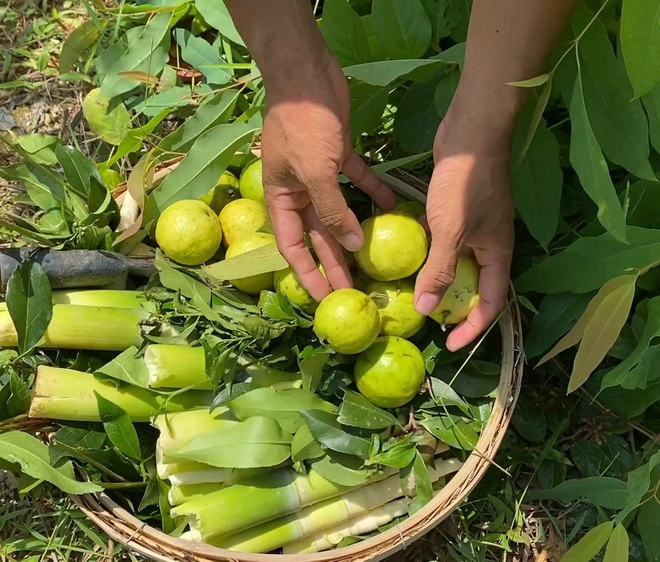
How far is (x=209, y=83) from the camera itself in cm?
174

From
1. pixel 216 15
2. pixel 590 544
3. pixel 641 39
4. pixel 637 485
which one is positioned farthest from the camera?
pixel 216 15

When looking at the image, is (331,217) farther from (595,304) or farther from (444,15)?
(444,15)

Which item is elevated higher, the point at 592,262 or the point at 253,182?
the point at 253,182

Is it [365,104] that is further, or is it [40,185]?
Result: [40,185]

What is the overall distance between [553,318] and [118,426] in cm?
87

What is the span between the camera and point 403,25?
1.31m

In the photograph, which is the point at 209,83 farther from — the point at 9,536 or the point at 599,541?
the point at 599,541

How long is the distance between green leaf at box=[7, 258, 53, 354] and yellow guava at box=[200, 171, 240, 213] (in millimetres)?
390

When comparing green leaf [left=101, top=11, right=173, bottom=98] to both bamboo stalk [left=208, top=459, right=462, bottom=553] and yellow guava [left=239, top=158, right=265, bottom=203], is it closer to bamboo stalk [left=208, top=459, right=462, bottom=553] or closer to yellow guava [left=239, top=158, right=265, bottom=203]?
yellow guava [left=239, top=158, right=265, bottom=203]

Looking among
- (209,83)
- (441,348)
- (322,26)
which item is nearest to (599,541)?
(441,348)

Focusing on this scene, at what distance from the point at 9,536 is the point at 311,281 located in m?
0.93

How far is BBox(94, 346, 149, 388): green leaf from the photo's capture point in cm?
128

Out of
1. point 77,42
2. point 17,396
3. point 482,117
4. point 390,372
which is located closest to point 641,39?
point 482,117

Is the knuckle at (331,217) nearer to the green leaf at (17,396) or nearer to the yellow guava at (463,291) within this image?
the yellow guava at (463,291)
